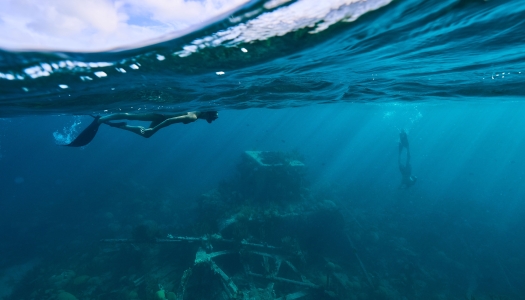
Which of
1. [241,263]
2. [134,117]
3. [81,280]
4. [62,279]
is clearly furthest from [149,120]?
[62,279]

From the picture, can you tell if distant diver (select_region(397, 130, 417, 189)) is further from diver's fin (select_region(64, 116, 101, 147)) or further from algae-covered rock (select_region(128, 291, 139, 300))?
diver's fin (select_region(64, 116, 101, 147))

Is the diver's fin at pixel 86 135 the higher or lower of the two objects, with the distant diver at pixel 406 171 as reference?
higher

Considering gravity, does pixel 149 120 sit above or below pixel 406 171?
above

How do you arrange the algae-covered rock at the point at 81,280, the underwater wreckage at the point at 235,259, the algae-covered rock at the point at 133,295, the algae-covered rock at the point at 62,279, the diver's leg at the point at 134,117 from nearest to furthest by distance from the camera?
the diver's leg at the point at 134,117
the algae-covered rock at the point at 133,295
the underwater wreckage at the point at 235,259
the algae-covered rock at the point at 81,280
the algae-covered rock at the point at 62,279

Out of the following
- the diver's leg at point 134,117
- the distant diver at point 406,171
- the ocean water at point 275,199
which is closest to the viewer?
the ocean water at point 275,199

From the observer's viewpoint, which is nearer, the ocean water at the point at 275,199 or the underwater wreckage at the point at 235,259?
the ocean water at the point at 275,199

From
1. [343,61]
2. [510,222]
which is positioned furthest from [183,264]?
[510,222]

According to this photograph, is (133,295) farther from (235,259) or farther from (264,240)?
(264,240)

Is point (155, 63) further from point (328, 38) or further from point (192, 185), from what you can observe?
point (192, 185)

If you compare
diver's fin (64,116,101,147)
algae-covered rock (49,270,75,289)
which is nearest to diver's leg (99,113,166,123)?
diver's fin (64,116,101,147)

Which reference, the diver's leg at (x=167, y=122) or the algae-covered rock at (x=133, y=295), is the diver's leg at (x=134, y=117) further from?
the algae-covered rock at (x=133, y=295)

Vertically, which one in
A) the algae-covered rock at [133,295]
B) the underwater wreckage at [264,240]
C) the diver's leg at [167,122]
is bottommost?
the underwater wreckage at [264,240]

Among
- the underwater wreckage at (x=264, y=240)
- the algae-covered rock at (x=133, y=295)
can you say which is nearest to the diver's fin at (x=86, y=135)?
the underwater wreckage at (x=264, y=240)

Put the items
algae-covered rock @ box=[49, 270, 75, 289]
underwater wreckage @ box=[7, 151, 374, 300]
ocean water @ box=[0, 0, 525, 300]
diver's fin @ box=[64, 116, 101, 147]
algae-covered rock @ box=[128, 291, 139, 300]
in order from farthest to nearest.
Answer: algae-covered rock @ box=[49, 270, 75, 289]
underwater wreckage @ box=[7, 151, 374, 300]
algae-covered rock @ box=[128, 291, 139, 300]
diver's fin @ box=[64, 116, 101, 147]
ocean water @ box=[0, 0, 525, 300]
